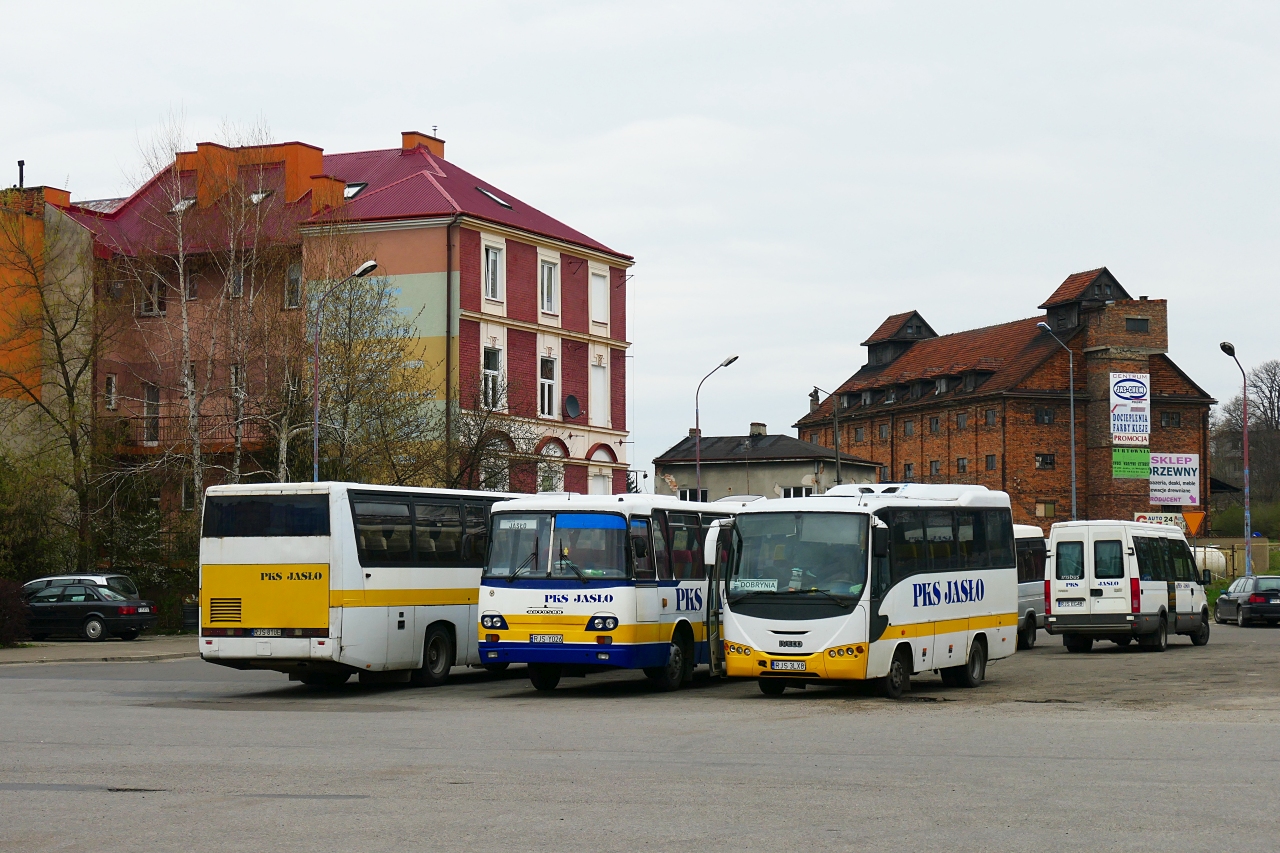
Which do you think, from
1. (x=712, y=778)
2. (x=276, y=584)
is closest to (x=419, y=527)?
(x=276, y=584)

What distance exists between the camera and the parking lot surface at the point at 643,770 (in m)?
9.77

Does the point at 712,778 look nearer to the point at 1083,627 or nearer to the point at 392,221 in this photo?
the point at 1083,627

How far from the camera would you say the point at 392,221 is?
54312 mm

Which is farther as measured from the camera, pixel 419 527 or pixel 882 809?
pixel 419 527

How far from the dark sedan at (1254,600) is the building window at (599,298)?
80.1 ft

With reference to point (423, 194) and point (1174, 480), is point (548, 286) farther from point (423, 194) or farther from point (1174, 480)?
point (1174, 480)

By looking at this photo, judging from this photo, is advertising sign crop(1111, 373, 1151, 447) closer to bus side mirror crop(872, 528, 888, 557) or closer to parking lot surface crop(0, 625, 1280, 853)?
parking lot surface crop(0, 625, 1280, 853)

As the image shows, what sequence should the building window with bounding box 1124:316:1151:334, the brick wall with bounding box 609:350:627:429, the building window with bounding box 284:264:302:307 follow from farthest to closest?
the building window with bounding box 1124:316:1151:334
the brick wall with bounding box 609:350:627:429
the building window with bounding box 284:264:302:307

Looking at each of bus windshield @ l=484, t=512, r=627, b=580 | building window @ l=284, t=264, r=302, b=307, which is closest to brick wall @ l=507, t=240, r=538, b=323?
building window @ l=284, t=264, r=302, b=307

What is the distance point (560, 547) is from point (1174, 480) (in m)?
68.0

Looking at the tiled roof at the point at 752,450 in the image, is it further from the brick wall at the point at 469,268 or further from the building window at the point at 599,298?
the brick wall at the point at 469,268

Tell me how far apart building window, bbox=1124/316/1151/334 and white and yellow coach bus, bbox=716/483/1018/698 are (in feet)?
244

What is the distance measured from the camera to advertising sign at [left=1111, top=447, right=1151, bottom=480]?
297 feet

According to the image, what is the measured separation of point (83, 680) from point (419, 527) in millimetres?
6414
